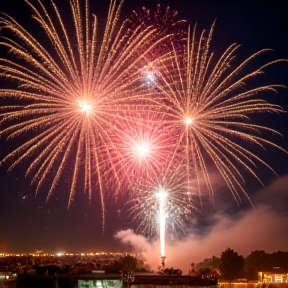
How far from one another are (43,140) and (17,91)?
12.3 feet

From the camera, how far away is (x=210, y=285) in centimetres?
3038

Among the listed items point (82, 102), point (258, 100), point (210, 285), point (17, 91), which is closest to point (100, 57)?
point (82, 102)

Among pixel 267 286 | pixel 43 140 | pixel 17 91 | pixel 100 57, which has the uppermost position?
pixel 100 57

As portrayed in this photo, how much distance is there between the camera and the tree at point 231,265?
10862cm

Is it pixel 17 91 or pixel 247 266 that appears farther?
pixel 247 266

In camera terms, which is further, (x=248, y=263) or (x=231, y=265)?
(x=248, y=263)

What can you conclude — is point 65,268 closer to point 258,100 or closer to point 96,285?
point 96,285

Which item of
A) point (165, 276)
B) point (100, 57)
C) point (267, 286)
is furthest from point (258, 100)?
point (267, 286)

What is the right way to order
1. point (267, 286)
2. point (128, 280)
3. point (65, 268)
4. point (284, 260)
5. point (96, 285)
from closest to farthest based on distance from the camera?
point (128, 280) < point (96, 285) < point (65, 268) < point (267, 286) < point (284, 260)

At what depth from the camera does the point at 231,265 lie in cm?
11094

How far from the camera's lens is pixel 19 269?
33.5 metres

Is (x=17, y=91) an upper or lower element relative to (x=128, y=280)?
upper

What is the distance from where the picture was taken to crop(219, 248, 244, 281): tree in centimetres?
10862

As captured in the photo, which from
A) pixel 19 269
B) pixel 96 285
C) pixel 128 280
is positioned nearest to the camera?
pixel 128 280
